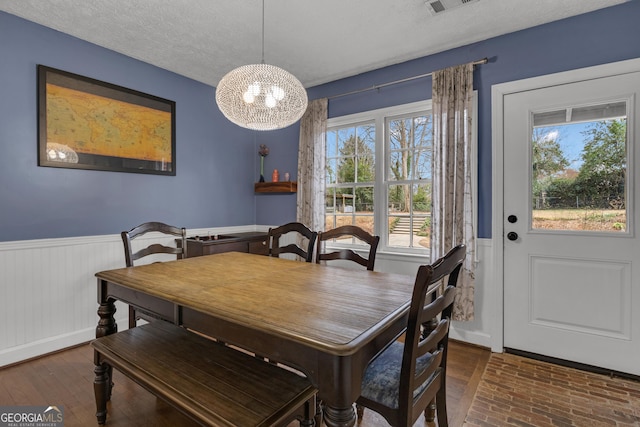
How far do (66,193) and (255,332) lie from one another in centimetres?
244

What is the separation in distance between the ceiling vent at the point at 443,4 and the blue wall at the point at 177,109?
603 mm

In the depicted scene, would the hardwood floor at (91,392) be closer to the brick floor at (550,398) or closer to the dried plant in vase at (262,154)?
the brick floor at (550,398)

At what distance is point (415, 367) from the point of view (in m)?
1.19

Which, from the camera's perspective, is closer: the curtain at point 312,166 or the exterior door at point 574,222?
the exterior door at point 574,222

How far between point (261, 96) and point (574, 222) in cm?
240

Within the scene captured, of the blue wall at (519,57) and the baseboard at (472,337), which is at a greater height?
the blue wall at (519,57)

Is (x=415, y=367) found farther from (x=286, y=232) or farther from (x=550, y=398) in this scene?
(x=286, y=232)

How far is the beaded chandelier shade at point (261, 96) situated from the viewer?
5.97 ft

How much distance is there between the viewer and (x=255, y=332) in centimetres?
117

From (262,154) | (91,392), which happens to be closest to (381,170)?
(262,154)

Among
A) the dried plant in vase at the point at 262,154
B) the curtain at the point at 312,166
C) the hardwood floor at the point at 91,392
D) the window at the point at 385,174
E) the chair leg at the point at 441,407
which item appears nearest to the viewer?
the chair leg at the point at 441,407

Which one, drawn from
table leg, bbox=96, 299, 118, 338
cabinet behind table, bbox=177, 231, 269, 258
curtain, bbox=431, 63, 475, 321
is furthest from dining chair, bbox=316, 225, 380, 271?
table leg, bbox=96, 299, 118, 338

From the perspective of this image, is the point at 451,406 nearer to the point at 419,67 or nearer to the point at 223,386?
the point at 223,386

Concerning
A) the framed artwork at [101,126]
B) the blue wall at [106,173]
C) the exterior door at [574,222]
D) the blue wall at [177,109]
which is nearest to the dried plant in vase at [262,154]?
the blue wall at [106,173]
